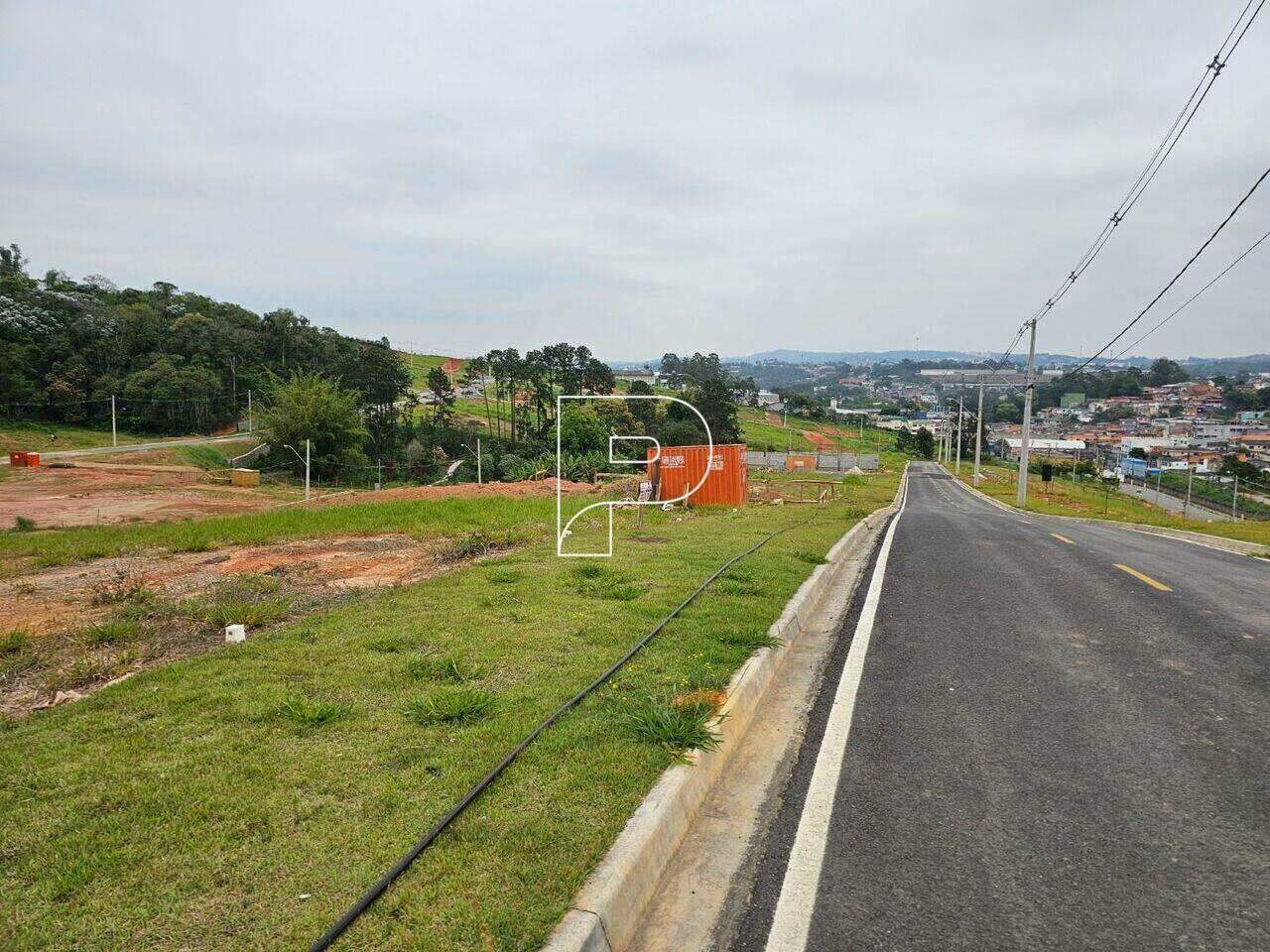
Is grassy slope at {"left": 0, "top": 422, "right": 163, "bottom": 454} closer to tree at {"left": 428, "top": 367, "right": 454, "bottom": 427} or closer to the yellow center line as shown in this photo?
tree at {"left": 428, "top": 367, "right": 454, "bottom": 427}

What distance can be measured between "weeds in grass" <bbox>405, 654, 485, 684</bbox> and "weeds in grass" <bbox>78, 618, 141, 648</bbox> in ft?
10.3

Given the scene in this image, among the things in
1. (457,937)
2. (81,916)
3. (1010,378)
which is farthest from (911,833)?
(1010,378)

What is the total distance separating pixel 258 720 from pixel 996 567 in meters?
9.86

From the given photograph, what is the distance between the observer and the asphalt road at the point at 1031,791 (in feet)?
9.53

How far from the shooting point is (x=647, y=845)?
320cm

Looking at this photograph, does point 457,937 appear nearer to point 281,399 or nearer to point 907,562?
point 907,562

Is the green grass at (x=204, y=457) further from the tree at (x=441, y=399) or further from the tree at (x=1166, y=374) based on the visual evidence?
the tree at (x=1166, y=374)

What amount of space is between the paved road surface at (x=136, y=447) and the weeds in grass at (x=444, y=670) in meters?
52.3

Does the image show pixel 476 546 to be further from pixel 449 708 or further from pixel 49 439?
pixel 49 439

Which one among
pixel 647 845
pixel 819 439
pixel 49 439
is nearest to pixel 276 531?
pixel 647 845

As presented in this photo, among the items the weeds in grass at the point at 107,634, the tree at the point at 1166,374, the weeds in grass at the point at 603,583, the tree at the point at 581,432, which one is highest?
the tree at the point at 1166,374

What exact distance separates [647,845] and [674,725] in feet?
3.43

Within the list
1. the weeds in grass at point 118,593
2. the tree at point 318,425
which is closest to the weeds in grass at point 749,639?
the weeds in grass at point 118,593

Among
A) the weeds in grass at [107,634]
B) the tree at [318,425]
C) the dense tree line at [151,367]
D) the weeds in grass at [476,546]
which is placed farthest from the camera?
the dense tree line at [151,367]
